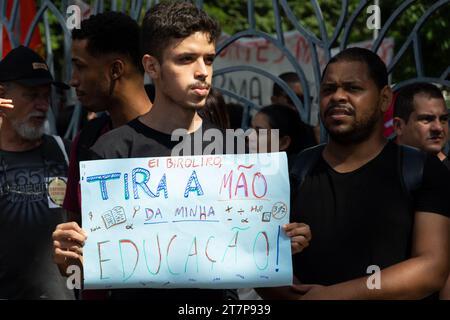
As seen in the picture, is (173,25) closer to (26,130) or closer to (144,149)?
(144,149)

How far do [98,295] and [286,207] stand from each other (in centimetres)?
84

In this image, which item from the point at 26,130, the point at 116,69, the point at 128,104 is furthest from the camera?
the point at 26,130

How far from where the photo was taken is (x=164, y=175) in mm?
3283

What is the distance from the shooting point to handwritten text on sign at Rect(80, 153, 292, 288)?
324 centimetres

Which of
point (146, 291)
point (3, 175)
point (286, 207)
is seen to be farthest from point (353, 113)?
point (3, 175)

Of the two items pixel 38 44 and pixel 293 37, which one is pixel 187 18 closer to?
pixel 38 44

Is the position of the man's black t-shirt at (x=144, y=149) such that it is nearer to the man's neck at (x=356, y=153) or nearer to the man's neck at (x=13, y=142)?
the man's neck at (x=356, y=153)

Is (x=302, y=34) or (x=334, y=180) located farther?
(x=302, y=34)

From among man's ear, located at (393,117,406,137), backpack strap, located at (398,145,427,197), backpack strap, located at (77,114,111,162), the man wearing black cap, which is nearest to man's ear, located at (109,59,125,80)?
backpack strap, located at (77,114,111,162)

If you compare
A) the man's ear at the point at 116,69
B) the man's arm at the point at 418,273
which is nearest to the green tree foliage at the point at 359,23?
the man's ear at the point at 116,69

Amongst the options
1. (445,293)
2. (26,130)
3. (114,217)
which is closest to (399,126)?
(445,293)

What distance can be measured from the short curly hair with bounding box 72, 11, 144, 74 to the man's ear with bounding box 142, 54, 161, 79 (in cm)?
71

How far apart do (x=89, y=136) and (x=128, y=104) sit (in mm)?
239

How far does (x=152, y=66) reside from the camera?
3461 mm
